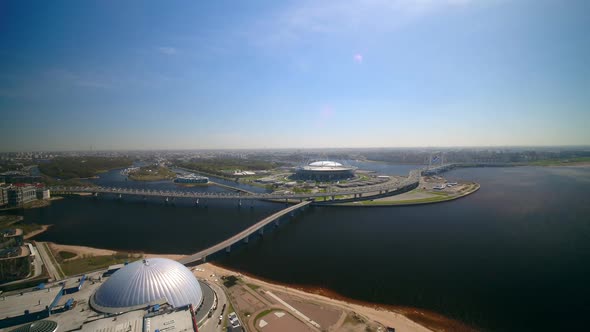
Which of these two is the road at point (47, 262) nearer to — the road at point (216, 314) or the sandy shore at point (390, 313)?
the road at point (216, 314)

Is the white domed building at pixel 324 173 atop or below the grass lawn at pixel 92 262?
atop

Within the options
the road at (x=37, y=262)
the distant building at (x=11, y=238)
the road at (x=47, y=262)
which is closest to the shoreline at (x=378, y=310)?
the road at (x=47, y=262)

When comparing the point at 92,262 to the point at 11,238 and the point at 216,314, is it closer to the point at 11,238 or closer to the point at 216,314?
the point at 11,238

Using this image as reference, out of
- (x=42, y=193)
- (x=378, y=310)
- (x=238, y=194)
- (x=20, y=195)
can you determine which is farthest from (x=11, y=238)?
(x=378, y=310)

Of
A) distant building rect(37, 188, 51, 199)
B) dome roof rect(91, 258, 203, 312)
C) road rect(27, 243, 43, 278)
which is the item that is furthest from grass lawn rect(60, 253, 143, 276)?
distant building rect(37, 188, 51, 199)

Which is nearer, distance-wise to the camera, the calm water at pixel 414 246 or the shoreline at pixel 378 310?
the shoreline at pixel 378 310

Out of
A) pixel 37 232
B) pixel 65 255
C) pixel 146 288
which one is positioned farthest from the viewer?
pixel 37 232

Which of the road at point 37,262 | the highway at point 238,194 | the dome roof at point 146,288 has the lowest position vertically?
the road at point 37,262

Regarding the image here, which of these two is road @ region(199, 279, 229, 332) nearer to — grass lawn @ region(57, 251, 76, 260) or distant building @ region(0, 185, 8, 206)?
grass lawn @ region(57, 251, 76, 260)
